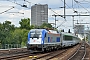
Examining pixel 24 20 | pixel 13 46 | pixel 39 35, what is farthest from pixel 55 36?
pixel 24 20

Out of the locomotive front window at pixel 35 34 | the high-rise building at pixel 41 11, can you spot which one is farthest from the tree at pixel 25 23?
the locomotive front window at pixel 35 34

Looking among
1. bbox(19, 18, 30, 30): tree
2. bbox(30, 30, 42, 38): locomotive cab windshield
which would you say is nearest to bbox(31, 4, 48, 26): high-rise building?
bbox(19, 18, 30, 30): tree

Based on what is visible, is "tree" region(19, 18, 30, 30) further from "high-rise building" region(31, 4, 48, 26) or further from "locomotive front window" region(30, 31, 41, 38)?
"locomotive front window" region(30, 31, 41, 38)

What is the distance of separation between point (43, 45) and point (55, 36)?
9.24 meters

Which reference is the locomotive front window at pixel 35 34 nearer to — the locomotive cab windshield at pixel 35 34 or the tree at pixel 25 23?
the locomotive cab windshield at pixel 35 34

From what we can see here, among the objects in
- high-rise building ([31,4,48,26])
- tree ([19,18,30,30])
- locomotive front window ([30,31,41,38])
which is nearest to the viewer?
locomotive front window ([30,31,41,38])

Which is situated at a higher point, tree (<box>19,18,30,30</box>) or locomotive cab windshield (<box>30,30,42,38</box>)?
tree (<box>19,18,30,30</box>)

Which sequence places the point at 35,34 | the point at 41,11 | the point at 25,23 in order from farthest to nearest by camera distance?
1. the point at 25,23
2. the point at 41,11
3. the point at 35,34

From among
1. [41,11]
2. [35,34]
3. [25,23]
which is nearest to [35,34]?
[35,34]

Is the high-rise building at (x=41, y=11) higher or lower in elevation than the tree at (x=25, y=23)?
higher

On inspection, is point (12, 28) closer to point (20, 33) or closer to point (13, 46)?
point (20, 33)

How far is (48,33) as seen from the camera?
1538 inches

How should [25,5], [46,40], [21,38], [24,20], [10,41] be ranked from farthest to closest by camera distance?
[24,20] < [21,38] < [10,41] < [46,40] < [25,5]

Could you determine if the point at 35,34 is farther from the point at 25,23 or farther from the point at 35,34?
the point at 25,23
